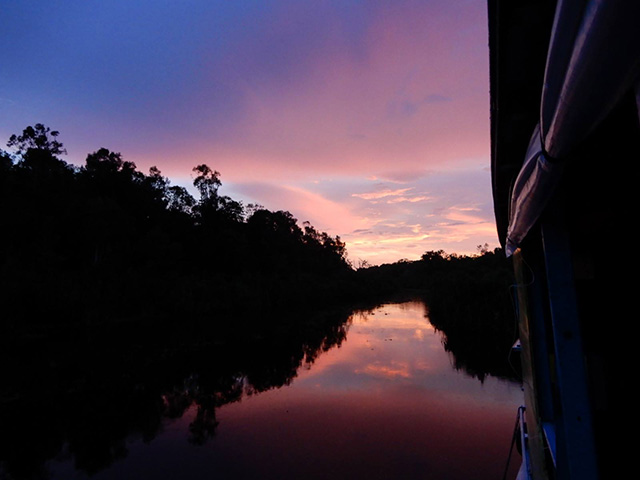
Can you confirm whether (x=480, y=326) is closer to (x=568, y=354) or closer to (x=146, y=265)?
(x=568, y=354)

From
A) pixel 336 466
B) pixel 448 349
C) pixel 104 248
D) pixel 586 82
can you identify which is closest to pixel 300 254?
pixel 104 248

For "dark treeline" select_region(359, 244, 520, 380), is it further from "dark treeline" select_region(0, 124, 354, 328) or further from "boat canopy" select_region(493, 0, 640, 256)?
"dark treeline" select_region(0, 124, 354, 328)

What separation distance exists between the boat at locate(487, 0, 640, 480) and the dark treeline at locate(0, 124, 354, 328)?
1987cm

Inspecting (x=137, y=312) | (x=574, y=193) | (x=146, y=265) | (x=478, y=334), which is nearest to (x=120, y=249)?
(x=146, y=265)

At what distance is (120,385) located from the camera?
9.84 meters

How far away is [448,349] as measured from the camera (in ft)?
45.6

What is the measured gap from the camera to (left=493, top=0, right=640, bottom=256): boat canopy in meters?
0.54

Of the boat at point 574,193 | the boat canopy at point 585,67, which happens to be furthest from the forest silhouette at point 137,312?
the boat canopy at point 585,67

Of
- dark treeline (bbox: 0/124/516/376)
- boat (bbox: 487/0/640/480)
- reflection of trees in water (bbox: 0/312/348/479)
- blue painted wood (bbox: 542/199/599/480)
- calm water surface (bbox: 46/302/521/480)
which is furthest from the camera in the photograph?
dark treeline (bbox: 0/124/516/376)

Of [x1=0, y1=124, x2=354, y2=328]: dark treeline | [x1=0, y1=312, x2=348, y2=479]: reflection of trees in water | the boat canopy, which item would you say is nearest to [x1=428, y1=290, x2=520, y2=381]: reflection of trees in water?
[x1=0, y1=312, x2=348, y2=479]: reflection of trees in water

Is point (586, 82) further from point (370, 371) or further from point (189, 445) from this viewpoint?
point (370, 371)

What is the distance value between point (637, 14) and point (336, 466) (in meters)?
6.90

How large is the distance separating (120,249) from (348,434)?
27016 millimetres

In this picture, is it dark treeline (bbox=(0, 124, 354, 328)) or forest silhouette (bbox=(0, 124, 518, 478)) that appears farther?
dark treeline (bbox=(0, 124, 354, 328))
